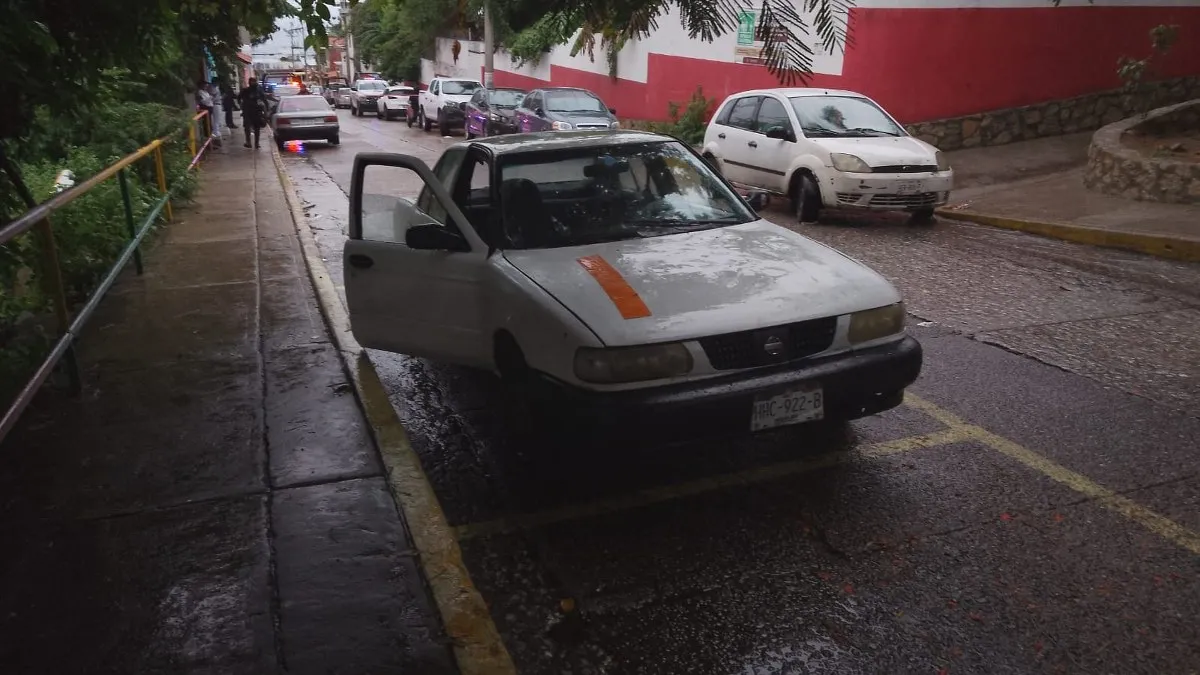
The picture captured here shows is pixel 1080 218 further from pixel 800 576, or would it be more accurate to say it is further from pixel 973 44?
pixel 800 576

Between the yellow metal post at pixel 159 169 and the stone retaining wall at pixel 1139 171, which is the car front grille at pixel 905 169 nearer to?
the stone retaining wall at pixel 1139 171

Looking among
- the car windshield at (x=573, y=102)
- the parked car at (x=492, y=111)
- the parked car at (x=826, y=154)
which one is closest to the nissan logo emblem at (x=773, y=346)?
the parked car at (x=826, y=154)

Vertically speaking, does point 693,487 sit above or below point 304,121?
below

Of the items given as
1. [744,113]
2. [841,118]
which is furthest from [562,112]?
[841,118]

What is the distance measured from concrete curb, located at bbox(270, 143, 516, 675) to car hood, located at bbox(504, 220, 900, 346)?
1.07 meters

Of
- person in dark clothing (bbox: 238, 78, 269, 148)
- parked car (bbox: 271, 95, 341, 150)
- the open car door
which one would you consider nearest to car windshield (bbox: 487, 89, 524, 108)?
parked car (bbox: 271, 95, 341, 150)

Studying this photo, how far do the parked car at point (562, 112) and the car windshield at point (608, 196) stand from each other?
1415 cm

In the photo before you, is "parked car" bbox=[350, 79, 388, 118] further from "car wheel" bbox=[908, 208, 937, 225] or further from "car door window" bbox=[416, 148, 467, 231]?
"car door window" bbox=[416, 148, 467, 231]

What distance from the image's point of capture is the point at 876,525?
3.80 m

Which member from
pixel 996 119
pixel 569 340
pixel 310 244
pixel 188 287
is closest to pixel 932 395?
pixel 569 340

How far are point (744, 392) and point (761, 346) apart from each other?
222 mm

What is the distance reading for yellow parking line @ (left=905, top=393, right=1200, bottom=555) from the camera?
A: 3.63 metres

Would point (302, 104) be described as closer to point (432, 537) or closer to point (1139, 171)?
point (1139, 171)

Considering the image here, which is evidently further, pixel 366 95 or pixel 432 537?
pixel 366 95
